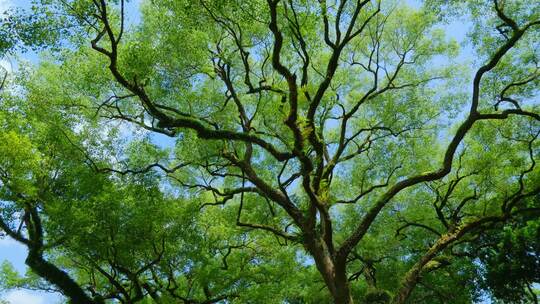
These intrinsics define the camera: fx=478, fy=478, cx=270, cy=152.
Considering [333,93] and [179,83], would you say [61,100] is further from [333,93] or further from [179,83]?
[333,93]

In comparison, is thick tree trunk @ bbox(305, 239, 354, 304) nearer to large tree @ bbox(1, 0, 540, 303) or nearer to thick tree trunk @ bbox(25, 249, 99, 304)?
large tree @ bbox(1, 0, 540, 303)

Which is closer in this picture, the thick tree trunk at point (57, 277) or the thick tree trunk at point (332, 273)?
the thick tree trunk at point (332, 273)

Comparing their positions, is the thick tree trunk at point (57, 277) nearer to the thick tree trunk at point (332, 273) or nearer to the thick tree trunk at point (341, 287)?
the thick tree trunk at point (332, 273)

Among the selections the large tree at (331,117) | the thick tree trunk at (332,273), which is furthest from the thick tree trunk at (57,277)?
the thick tree trunk at (332,273)

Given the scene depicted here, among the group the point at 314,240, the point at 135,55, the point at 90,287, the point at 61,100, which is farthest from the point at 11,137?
the point at 314,240

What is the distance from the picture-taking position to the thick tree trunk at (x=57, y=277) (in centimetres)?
1164

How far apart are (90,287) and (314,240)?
23.6ft

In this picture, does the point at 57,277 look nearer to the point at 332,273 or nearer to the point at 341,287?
the point at 332,273

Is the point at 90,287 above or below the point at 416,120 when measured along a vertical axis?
below

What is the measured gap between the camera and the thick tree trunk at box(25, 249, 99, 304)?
38.2ft

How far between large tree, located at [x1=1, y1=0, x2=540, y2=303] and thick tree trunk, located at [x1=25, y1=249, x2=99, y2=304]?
264 cm

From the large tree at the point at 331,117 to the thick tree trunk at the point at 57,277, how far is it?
2.64 m

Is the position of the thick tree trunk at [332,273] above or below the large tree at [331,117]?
below

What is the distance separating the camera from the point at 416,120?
13.4m
